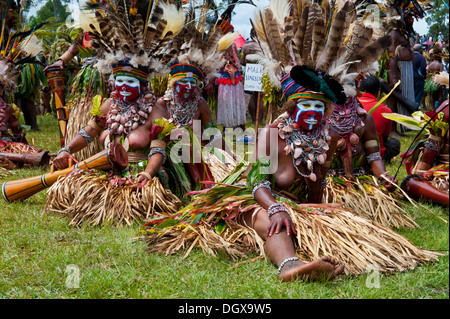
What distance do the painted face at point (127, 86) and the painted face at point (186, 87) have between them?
103 cm

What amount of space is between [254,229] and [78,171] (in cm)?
201

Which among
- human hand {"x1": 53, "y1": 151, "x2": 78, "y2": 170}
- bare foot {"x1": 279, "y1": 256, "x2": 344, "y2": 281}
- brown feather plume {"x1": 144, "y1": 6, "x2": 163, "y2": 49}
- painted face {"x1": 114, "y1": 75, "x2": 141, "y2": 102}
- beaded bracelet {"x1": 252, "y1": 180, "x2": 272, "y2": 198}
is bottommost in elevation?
bare foot {"x1": 279, "y1": 256, "x2": 344, "y2": 281}

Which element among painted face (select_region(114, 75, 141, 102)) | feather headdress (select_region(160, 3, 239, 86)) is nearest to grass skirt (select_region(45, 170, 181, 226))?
painted face (select_region(114, 75, 141, 102))

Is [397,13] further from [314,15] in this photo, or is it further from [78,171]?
[78,171]

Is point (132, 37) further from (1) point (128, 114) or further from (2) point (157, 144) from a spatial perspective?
(2) point (157, 144)

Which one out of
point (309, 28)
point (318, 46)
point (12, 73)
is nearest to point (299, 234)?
point (318, 46)

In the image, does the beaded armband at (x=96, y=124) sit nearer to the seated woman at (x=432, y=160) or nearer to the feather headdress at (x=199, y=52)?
the feather headdress at (x=199, y=52)

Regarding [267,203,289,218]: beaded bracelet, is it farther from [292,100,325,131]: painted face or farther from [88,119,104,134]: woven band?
[88,119,104,134]: woven band

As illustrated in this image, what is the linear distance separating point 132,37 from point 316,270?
2.77 meters

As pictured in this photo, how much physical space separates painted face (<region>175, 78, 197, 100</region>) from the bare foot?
313 centimetres

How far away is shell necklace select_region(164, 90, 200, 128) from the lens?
546 cm

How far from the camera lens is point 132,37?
4285 millimetres

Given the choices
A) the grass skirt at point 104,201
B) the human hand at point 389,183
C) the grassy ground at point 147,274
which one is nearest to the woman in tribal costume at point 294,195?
the grassy ground at point 147,274

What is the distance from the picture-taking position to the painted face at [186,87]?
5340 millimetres
